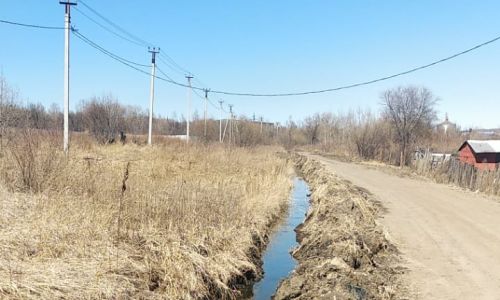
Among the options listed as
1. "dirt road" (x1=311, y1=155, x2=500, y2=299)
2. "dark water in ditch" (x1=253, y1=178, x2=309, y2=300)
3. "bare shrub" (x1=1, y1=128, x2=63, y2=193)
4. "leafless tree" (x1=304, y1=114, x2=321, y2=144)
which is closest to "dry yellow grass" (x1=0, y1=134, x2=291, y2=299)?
"bare shrub" (x1=1, y1=128, x2=63, y2=193)

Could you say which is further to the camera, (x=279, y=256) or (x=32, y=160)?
(x=279, y=256)

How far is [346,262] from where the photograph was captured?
28.4ft

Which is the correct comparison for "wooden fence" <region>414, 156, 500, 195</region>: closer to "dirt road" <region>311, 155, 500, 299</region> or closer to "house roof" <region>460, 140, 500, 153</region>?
"dirt road" <region>311, 155, 500, 299</region>

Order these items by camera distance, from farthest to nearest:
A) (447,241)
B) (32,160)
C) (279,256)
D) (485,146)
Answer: (485,146), (279,256), (32,160), (447,241)

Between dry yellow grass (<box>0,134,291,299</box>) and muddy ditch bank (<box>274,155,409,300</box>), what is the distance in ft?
4.15

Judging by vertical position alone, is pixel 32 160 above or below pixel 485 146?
below

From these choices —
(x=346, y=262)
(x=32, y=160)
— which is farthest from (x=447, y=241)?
(x=32, y=160)

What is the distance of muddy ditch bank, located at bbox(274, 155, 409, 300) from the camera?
7.14 meters

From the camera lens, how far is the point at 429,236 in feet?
36.7

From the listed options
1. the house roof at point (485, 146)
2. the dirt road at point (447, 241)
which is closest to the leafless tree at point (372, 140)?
the house roof at point (485, 146)

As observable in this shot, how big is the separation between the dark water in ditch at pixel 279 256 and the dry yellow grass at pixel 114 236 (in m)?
0.44

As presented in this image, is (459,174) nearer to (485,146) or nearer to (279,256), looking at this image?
(279,256)

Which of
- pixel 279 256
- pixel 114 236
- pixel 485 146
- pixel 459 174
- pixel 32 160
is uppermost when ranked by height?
pixel 485 146

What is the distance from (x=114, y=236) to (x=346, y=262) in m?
4.37
